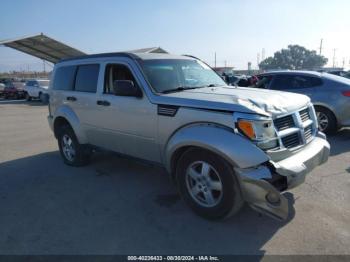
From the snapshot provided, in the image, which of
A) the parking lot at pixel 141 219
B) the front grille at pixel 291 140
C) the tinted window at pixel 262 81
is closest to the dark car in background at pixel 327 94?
the tinted window at pixel 262 81

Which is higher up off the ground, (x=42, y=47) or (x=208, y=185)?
(x=42, y=47)

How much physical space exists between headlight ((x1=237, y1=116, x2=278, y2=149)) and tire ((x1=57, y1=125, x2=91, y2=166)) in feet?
11.3

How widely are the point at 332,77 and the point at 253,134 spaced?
558 centimetres

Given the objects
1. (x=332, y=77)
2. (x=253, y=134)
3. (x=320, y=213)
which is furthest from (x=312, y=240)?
(x=332, y=77)

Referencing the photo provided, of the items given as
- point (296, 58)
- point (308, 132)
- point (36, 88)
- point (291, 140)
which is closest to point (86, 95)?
point (291, 140)

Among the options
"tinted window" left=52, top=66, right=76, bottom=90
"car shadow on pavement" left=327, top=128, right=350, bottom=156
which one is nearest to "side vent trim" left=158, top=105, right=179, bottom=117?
"tinted window" left=52, top=66, right=76, bottom=90

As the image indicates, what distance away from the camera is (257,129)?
10.5 feet

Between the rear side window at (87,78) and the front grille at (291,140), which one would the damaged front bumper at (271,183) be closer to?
the front grille at (291,140)

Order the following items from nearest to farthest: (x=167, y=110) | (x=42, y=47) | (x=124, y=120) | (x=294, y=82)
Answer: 1. (x=167, y=110)
2. (x=124, y=120)
3. (x=294, y=82)
4. (x=42, y=47)

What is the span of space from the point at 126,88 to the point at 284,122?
6.81ft

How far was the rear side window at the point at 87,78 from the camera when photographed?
17.0 ft

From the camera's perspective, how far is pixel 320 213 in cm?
375

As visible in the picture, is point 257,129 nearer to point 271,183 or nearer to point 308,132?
point 271,183

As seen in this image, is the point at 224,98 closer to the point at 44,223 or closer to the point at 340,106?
the point at 44,223
